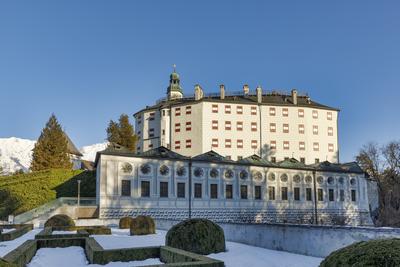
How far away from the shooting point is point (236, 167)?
4222 centimetres

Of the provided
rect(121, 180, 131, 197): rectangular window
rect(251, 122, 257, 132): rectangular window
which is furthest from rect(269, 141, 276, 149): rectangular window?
rect(121, 180, 131, 197): rectangular window

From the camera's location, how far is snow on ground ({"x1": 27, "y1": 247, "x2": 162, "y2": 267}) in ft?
39.4

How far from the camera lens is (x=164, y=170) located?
126 feet

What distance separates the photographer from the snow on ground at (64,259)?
12.0 meters

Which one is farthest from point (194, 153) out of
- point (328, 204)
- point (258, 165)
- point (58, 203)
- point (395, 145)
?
point (395, 145)

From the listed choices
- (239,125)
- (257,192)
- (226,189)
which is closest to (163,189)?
(226,189)

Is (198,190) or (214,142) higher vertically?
(214,142)

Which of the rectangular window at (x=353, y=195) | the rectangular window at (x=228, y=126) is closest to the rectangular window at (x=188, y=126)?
the rectangular window at (x=228, y=126)

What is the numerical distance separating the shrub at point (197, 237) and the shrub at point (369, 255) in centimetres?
850

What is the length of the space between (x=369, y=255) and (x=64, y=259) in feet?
35.3

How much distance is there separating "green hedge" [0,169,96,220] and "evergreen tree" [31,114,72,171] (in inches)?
292

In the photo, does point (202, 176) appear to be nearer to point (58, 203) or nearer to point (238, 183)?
point (238, 183)

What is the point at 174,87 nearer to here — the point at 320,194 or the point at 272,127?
the point at 272,127

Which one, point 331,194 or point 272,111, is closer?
point 331,194
